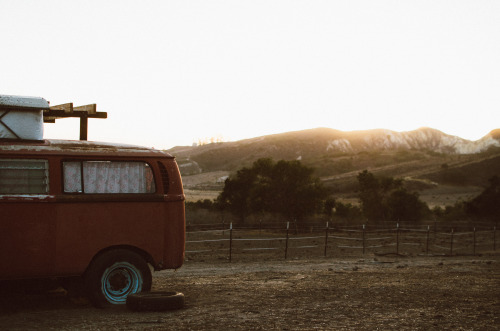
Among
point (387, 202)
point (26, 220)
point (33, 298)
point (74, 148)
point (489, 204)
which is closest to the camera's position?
point (26, 220)

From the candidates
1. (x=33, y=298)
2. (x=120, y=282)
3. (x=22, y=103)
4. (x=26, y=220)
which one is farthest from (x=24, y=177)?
(x=33, y=298)

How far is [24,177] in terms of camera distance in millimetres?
8297

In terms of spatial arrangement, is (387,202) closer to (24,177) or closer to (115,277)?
(115,277)

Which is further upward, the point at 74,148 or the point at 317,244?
the point at 74,148

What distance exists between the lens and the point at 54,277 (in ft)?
28.2

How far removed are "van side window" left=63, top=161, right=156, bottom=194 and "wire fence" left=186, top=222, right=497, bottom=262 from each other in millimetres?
11913

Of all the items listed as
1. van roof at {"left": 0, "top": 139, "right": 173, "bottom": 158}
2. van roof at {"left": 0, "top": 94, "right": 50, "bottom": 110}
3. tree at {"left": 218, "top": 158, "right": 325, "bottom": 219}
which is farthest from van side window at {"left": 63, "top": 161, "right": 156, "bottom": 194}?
tree at {"left": 218, "top": 158, "right": 325, "bottom": 219}

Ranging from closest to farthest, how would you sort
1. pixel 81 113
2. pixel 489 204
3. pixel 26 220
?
pixel 26 220
pixel 81 113
pixel 489 204

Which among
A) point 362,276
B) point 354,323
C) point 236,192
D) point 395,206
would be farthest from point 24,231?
point 395,206

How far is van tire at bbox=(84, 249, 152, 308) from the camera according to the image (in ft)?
28.5

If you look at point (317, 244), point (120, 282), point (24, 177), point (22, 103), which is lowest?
point (317, 244)

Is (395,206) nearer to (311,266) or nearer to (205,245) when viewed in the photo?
(205,245)

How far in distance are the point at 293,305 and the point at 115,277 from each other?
111 inches

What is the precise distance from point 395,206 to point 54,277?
1726 inches
